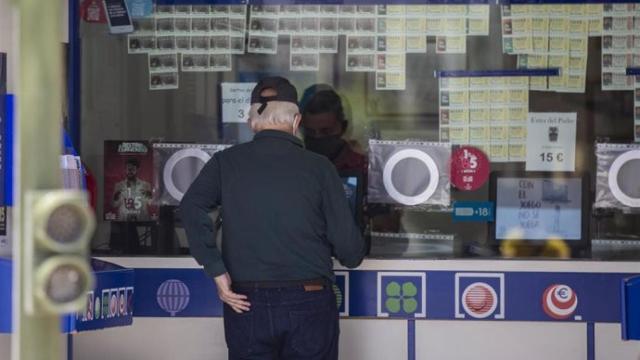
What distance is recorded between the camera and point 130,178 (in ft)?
19.1

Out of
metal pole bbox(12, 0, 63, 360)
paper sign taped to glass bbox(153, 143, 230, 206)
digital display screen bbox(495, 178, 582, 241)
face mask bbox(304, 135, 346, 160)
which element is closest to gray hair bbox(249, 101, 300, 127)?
face mask bbox(304, 135, 346, 160)

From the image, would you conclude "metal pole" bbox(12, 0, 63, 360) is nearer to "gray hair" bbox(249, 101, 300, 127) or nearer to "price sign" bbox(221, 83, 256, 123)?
"gray hair" bbox(249, 101, 300, 127)

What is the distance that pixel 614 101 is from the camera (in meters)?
5.73

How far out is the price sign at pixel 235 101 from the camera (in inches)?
229

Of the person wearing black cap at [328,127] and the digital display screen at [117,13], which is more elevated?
the digital display screen at [117,13]

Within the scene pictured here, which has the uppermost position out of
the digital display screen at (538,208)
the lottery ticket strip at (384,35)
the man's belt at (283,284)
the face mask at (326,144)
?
the lottery ticket strip at (384,35)

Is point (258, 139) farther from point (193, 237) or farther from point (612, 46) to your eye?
point (612, 46)

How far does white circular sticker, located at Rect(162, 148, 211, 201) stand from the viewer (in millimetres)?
5812

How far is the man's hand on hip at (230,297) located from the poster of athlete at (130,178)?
1229mm

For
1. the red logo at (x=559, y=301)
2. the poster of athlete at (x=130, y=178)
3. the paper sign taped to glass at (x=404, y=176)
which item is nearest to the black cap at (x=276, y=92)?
the paper sign taped to glass at (x=404, y=176)

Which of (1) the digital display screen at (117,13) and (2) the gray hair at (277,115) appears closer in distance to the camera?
(2) the gray hair at (277,115)

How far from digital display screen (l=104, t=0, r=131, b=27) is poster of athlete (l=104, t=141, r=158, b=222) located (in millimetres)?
621

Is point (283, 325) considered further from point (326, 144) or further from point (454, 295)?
point (326, 144)

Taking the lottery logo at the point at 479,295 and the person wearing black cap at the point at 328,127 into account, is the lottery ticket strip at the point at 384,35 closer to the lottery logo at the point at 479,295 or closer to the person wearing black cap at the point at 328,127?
the person wearing black cap at the point at 328,127
